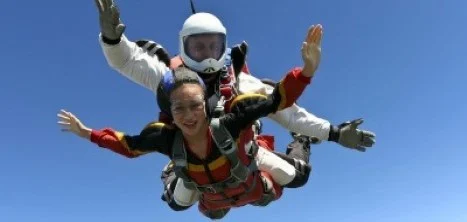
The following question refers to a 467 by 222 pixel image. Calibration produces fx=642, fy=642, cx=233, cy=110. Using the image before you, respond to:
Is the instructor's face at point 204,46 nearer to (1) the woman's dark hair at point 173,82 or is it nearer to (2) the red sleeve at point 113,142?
(1) the woman's dark hair at point 173,82

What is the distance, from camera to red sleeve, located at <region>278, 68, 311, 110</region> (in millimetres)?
5434

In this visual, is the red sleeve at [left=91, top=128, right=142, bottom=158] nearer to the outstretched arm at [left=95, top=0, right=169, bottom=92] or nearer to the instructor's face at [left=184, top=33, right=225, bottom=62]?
the outstretched arm at [left=95, top=0, right=169, bottom=92]

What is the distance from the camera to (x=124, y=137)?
6070mm

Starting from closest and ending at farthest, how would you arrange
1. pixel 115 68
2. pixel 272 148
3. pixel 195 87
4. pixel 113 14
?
pixel 195 87, pixel 113 14, pixel 115 68, pixel 272 148

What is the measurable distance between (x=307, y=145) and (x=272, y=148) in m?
0.45

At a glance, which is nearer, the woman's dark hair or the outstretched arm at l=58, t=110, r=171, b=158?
the woman's dark hair

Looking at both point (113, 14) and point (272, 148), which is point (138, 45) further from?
point (272, 148)

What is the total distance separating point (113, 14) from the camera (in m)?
5.85

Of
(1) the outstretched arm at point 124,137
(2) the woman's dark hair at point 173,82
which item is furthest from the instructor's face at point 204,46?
(1) the outstretched arm at point 124,137

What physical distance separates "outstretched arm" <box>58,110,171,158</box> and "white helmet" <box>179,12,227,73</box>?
0.67m

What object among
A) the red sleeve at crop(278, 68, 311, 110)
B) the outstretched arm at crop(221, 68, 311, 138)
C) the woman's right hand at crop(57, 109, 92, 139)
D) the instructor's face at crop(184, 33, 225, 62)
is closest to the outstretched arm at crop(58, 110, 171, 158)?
the woman's right hand at crop(57, 109, 92, 139)

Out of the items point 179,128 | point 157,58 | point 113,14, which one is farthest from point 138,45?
point 179,128

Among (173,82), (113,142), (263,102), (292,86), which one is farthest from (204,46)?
(113,142)

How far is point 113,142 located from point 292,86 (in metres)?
1.83
